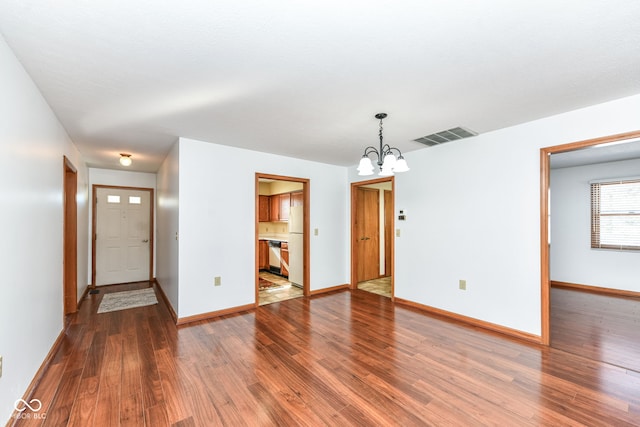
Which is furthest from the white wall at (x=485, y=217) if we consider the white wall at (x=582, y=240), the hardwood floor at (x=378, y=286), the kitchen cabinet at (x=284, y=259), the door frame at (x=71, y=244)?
the door frame at (x=71, y=244)

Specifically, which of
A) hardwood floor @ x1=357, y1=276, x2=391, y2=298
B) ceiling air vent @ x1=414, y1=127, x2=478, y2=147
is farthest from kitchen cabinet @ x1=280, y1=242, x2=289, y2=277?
ceiling air vent @ x1=414, y1=127, x2=478, y2=147

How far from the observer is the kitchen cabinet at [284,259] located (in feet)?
19.9

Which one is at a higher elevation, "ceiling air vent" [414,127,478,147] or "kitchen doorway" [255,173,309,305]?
"ceiling air vent" [414,127,478,147]

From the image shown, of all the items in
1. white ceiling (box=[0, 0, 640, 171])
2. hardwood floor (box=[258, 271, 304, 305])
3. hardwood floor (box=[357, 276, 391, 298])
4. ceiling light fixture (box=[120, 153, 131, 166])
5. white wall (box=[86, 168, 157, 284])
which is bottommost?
hardwood floor (box=[357, 276, 391, 298])

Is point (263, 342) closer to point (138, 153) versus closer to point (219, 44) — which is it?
point (219, 44)

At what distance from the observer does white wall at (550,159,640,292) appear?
482cm

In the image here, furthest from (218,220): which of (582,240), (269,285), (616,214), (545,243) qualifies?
(616,214)

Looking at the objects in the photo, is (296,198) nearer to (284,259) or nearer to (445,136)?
(284,259)

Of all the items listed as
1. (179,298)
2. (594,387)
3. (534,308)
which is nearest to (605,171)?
(534,308)

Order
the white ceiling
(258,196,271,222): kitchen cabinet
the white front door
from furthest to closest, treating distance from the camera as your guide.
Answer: (258,196,271,222): kitchen cabinet → the white front door → the white ceiling

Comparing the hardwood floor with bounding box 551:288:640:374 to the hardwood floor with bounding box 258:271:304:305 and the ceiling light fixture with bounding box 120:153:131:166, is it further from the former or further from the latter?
the ceiling light fixture with bounding box 120:153:131:166

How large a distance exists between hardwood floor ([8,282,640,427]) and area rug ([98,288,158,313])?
2.49 feet

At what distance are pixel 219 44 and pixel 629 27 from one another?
2371 millimetres

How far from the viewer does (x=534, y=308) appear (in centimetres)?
300
